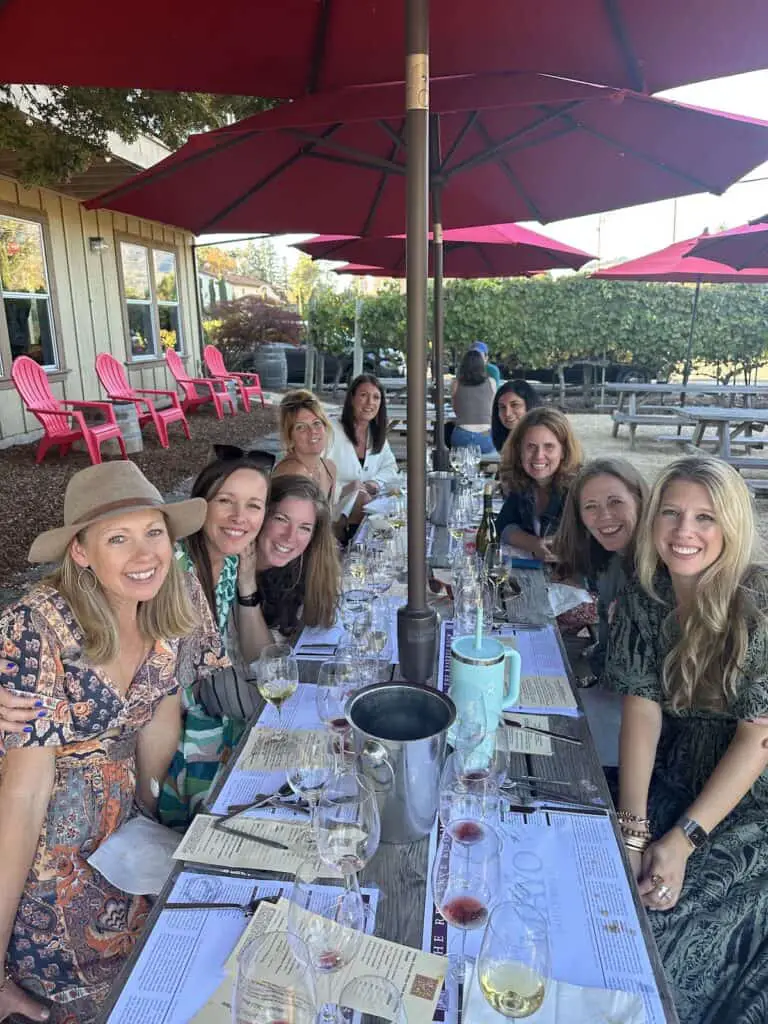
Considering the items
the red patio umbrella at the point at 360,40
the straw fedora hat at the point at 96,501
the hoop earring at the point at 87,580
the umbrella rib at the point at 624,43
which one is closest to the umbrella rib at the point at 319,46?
Result: the red patio umbrella at the point at 360,40

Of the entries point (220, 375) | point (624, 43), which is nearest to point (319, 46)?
point (624, 43)

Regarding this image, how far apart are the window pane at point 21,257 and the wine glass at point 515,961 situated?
29.4 feet

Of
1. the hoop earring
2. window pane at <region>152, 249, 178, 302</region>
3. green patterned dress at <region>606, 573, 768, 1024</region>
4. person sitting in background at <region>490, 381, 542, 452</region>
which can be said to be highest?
window pane at <region>152, 249, 178, 302</region>

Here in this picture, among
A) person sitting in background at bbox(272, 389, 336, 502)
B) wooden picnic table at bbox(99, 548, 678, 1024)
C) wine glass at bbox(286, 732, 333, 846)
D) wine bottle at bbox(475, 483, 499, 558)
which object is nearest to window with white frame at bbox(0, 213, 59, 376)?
person sitting in background at bbox(272, 389, 336, 502)

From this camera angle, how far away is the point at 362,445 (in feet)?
16.3

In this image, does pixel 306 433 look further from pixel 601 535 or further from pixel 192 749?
pixel 192 749

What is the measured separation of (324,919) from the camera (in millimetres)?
1052

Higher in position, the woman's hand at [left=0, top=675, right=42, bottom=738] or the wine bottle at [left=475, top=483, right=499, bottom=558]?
the woman's hand at [left=0, top=675, right=42, bottom=738]

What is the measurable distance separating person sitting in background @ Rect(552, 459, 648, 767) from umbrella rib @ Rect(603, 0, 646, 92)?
127 cm

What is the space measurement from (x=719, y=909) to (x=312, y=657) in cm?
119

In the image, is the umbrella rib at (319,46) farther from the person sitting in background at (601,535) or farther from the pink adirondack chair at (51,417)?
the pink adirondack chair at (51,417)

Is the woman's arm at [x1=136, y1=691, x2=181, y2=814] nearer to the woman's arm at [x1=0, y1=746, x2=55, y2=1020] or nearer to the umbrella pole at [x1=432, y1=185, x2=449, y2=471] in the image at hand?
the woman's arm at [x1=0, y1=746, x2=55, y2=1020]

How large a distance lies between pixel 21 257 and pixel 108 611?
339 inches

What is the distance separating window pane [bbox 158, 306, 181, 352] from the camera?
1267 cm
